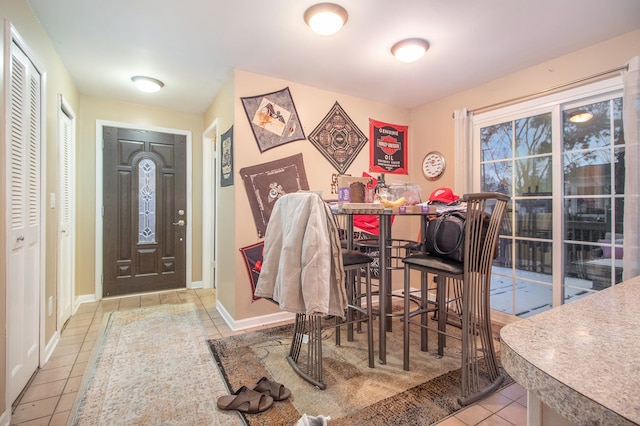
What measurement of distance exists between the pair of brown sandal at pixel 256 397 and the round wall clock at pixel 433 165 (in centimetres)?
290

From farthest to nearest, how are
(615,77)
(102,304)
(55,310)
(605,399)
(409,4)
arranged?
(102,304)
(55,310)
(615,77)
(409,4)
(605,399)

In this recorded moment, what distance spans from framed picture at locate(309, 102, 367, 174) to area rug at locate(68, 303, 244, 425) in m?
2.21

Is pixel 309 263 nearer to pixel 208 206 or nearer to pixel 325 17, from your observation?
pixel 325 17

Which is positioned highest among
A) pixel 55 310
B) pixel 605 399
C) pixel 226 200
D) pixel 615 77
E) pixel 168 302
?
pixel 615 77

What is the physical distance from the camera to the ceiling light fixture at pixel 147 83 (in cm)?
309

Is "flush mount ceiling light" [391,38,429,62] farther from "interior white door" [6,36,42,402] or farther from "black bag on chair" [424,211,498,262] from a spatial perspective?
"interior white door" [6,36,42,402]

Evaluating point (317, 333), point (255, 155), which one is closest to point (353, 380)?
point (317, 333)

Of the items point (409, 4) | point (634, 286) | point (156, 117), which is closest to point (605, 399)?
point (634, 286)

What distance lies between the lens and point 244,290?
2.95m

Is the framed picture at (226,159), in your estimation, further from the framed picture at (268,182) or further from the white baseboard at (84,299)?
the white baseboard at (84,299)

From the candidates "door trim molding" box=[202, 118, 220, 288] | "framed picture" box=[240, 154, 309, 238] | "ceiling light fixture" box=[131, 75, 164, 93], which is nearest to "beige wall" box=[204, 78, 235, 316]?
"framed picture" box=[240, 154, 309, 238]

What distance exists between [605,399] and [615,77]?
3105 mm

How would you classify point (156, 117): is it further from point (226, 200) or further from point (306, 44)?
point (306, 44)

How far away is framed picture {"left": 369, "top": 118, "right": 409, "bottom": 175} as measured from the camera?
3.78m
